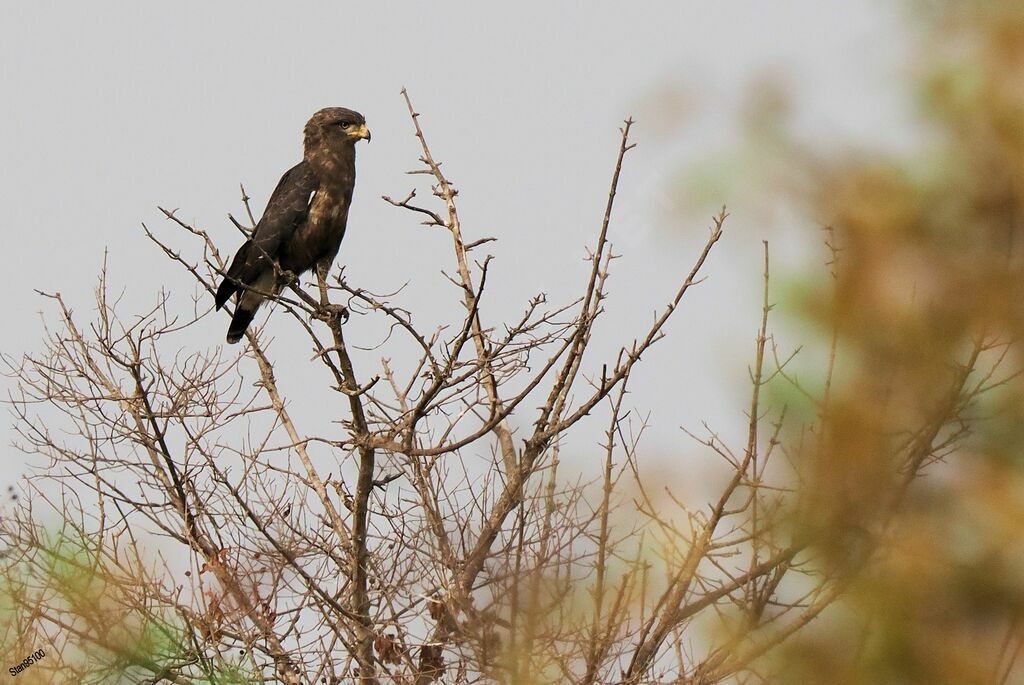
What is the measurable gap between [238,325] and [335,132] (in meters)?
1.61

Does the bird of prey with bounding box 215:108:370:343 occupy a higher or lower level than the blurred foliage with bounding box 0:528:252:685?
higher

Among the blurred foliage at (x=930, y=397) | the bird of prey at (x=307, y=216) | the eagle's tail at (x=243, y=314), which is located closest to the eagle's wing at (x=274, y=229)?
the bird of prey at (x=307, y=216)

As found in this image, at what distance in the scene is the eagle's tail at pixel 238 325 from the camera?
7176 millimetres

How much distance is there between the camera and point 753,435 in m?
4.36

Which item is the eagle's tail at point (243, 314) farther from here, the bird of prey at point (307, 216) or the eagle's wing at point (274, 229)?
the eagle's wing at point (274, 229)

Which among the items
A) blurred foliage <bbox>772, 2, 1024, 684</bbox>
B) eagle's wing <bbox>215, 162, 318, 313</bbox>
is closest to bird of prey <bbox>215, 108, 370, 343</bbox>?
eagle's wing <bbox>215, 162, 318, 313</bbox>

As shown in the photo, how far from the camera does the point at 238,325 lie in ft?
23.7

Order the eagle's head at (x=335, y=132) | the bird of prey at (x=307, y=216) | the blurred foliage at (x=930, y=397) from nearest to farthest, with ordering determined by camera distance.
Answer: the blurred foliage at (x=930, y=397), the bird of prey at (x=307, y=216), the eagle's head at (x=335, y=132)

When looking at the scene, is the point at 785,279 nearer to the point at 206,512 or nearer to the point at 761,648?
the point at 761,648

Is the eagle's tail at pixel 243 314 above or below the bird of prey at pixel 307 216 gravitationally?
below

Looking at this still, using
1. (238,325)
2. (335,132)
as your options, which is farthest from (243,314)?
(335,132)

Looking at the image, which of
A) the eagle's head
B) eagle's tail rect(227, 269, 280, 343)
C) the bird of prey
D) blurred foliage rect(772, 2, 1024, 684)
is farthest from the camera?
the eagle's head

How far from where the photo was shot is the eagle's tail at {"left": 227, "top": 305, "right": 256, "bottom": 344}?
7176 millimetres

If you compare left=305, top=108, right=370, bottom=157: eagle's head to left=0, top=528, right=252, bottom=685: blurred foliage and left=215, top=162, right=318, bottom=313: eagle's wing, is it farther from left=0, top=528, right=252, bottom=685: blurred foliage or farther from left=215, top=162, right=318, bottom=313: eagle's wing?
left=0, top=528, right=252, bottom=685: blurred foliage
